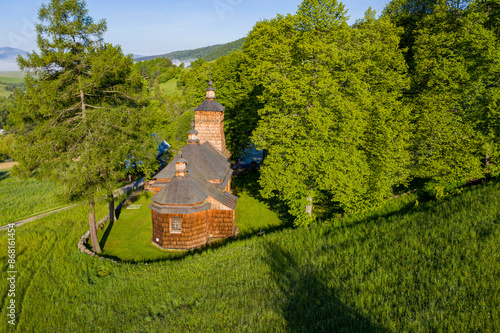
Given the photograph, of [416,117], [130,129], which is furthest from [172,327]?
[416,117]

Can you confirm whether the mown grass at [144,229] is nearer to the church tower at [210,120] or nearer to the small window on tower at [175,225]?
the small window on tower at [175,225]

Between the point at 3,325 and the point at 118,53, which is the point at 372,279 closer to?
the point at 3,325

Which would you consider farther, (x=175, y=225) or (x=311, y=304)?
(x=175, y=225)

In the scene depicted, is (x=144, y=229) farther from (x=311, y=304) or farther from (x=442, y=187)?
(x=442, y=187)

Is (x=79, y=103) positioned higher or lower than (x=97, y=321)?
higher

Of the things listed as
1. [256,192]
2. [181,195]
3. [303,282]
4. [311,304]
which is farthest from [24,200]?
[311,304]

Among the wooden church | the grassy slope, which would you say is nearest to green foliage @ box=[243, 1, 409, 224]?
the grassy slope
